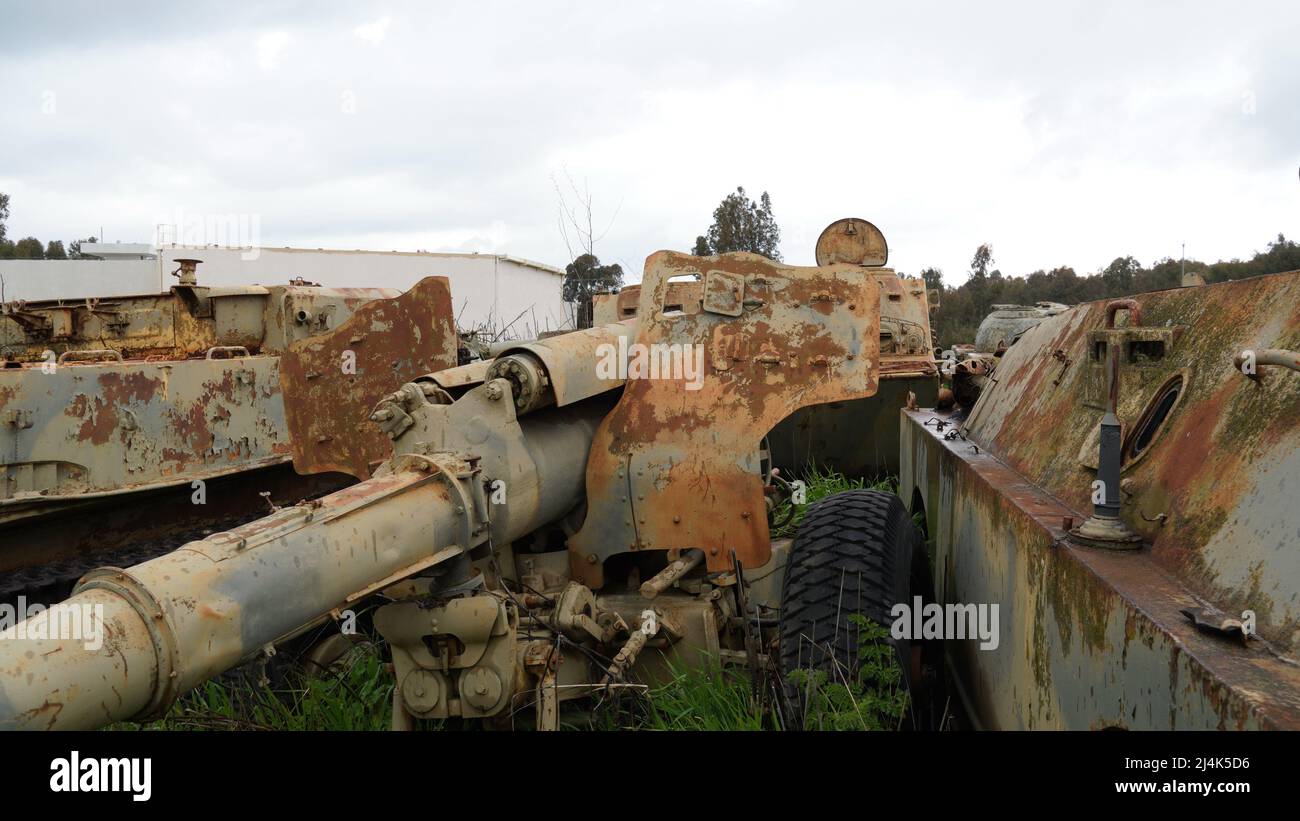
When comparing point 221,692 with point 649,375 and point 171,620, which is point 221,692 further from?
point 171,620

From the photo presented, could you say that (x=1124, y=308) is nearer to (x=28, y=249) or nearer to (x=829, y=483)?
(x=829, y=483)

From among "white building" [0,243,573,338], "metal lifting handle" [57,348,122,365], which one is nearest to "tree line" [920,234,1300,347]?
"white building" [0,243,573,338]

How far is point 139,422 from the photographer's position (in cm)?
745

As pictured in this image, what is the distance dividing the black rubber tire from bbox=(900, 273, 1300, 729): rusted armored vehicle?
320 millimetres

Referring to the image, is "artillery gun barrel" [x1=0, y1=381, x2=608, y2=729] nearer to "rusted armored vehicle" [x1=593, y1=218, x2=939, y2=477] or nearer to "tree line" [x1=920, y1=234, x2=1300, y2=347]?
"rusted armored vehicle" [x1=593, y1=218, x2=939, y2=477]

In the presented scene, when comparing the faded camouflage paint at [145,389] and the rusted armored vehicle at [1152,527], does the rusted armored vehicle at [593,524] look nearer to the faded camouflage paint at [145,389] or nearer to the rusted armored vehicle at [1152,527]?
the rusted armored vehicle at [1152,527]

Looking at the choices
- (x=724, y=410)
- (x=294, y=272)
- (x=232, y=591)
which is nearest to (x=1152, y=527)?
(x=724, y=410)

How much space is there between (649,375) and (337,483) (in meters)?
5.75

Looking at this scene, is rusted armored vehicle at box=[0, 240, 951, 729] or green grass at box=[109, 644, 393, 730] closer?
rusted armored vehicle at box=[0, 240, 951, 729]

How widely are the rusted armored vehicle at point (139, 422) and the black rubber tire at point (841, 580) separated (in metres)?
3.64

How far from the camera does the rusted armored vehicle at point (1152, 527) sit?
192cm

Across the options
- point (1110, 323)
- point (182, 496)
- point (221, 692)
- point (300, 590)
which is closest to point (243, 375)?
point (182, 496)

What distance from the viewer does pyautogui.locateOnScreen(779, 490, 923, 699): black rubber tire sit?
3.71 meters

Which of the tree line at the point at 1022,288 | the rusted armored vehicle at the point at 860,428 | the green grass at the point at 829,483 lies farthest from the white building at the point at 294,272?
the green grass at the point at 829,483
